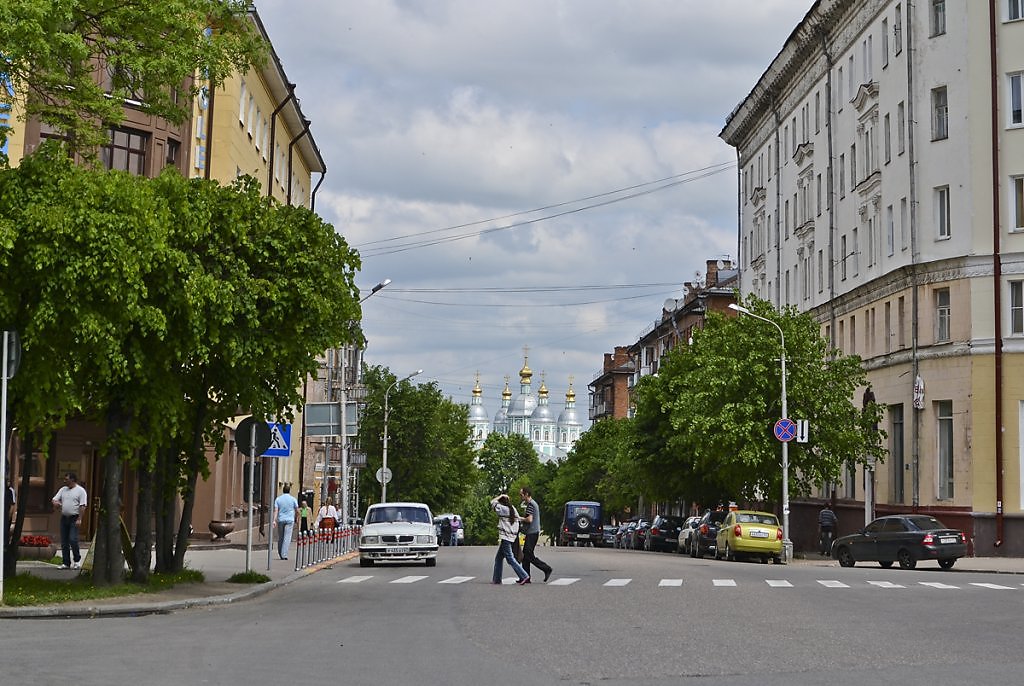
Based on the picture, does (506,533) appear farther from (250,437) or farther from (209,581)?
(209,581)

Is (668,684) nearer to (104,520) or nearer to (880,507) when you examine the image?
(104,520)

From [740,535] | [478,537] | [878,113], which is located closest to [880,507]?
[740,535]

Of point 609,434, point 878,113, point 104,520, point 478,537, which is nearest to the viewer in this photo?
point 104,520

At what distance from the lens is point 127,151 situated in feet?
135

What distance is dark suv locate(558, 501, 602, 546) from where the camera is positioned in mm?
89375

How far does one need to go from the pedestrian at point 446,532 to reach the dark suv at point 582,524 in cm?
1373

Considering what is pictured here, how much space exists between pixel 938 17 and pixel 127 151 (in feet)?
86.0

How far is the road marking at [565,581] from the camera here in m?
27.7

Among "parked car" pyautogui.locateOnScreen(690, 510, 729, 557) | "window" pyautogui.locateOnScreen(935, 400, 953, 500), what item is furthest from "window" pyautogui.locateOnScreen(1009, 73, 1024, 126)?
"parked car" pyautogui.locateOnScreen(690, 510, 729, 557)

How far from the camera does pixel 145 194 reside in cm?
2023

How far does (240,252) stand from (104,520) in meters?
4.48

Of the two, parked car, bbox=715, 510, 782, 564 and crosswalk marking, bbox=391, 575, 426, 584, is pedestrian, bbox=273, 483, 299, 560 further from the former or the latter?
parked car, bbox=715, 510, 782, 564

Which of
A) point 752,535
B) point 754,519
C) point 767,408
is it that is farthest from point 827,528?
point 752,535

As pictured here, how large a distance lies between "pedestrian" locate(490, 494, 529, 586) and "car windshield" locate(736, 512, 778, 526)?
1746cm
